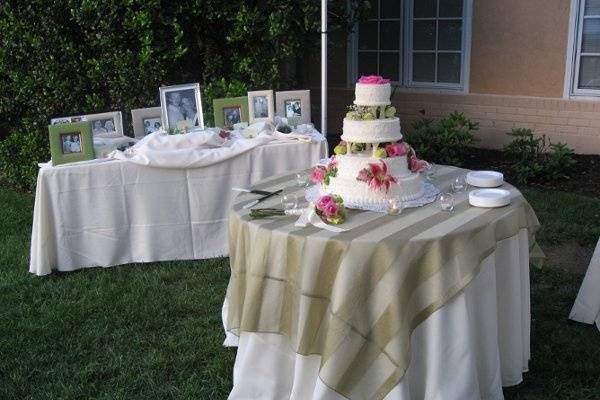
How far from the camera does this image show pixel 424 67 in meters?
8.43

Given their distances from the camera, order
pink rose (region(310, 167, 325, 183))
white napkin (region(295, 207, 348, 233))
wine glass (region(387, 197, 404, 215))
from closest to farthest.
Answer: white napkin (region(295, 207, 348, 233)), wine glass (region(387, 197, 404, 215)), pink rose (region(310, 167, 325, 183))

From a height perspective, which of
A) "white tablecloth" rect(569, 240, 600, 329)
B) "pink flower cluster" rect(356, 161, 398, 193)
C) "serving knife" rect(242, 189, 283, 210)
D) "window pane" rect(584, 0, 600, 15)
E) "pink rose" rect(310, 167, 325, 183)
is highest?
"window pane" rect(584, 0, 600, 15)

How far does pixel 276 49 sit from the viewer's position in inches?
257

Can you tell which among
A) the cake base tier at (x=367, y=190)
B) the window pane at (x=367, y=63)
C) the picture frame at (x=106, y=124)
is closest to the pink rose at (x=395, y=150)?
the cake base tier at (x=367, y=190)

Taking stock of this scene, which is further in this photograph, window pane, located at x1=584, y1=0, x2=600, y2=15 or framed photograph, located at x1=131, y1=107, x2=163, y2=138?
window pane, located at x1=584, y1=0, x2=600, y2=15

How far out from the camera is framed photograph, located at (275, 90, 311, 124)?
17.5ft

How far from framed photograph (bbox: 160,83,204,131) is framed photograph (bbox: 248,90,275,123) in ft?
1.31

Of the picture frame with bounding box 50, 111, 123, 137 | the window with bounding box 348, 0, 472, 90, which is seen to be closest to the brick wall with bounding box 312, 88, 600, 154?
the window with bounding box 348, 0, 472, 90

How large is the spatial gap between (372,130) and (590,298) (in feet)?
5.82

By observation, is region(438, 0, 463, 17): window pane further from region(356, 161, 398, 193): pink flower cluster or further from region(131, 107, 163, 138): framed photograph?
region(356, 161, 398, 193): pink flower cluster

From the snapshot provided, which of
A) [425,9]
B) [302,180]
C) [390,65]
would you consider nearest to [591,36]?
[425,9]

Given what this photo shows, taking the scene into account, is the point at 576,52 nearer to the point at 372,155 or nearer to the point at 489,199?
the point at 489,199

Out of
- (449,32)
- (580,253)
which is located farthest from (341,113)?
(580,253)

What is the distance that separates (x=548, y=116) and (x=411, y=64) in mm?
1834
